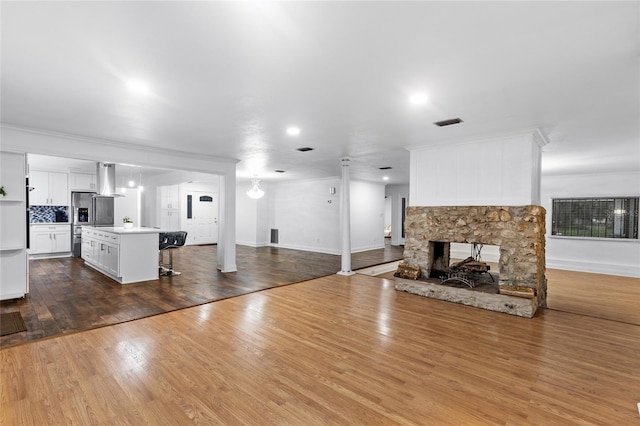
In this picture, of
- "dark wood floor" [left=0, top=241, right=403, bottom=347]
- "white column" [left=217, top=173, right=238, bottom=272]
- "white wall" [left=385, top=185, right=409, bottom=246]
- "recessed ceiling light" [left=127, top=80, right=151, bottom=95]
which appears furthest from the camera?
"white wall" [left=385, top=185, right=409, bottom=246]

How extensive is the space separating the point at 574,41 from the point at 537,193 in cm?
319

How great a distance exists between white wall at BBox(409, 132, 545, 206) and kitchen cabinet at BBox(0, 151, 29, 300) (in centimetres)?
623

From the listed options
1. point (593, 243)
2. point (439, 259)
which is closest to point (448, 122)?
point (439, 259)

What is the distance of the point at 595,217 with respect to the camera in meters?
7.63

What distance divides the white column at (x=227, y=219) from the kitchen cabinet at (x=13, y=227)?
319cm

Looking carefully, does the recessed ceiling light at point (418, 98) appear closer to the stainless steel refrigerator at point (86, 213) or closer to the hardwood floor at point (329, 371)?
the hardwood floor at point (329, 371)

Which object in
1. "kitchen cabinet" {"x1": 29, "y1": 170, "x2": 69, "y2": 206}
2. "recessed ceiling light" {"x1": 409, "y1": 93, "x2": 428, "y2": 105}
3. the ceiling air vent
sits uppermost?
"recessed ceiling light" {"x1": 409, "y1": 93, "x2": 428, "y2": 105}

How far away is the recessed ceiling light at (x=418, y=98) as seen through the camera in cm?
297

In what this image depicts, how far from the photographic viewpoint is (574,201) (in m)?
7.89

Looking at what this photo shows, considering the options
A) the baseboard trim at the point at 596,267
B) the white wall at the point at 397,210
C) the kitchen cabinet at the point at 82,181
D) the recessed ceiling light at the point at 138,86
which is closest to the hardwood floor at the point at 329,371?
the recessed ceiling light at the point at 138,86

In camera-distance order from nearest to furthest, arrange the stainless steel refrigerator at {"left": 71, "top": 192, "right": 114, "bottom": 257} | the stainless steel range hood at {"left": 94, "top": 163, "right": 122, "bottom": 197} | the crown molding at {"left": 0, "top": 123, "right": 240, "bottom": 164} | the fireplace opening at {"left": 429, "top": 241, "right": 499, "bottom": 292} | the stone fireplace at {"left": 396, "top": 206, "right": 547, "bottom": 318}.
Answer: the stone fireplace at {"left": 396, "top": 206, "right": 547, "bottom": 318} → the crown molding at {"left": 0, "top": 123, "right": 240, "bottom": 164} → the fireplace opening at {"left": 429, "top": 241, "right": 499, "bottom": 292} → the stainless steel range hood at {"left": 94, "top": 163, "right": 122, "bottom": 197} → the stainless steel refrigerator at {"left": 71, "top": 192, "right": 114, "bottom": 257}

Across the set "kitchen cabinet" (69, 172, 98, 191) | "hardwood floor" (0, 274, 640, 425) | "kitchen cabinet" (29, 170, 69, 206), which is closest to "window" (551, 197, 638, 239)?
"hardwood floor" (0, 274, 640, 425)

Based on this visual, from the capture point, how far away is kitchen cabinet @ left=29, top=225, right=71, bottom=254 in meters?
8.00

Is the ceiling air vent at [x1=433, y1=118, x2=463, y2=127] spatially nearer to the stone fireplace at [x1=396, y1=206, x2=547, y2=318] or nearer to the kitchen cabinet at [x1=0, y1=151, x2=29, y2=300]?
the stone fireplace at [x1=396, y1=206, x2=547, y2=318]
